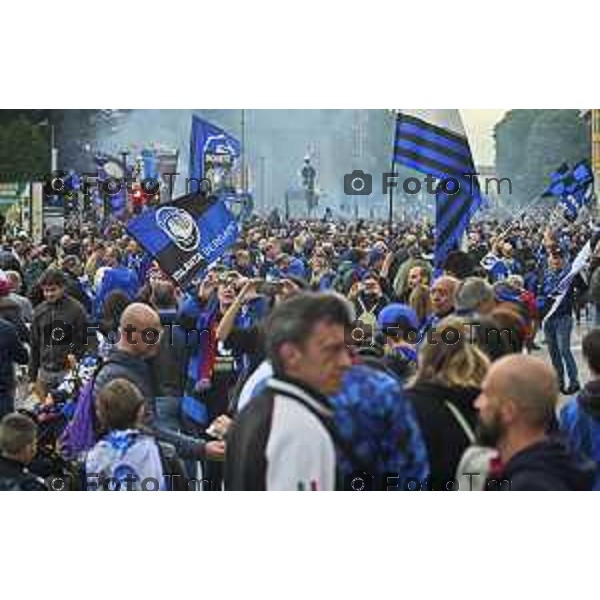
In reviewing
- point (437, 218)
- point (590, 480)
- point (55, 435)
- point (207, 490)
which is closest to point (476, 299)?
point (437, 218)

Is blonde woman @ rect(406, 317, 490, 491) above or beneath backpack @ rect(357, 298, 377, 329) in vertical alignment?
beneath

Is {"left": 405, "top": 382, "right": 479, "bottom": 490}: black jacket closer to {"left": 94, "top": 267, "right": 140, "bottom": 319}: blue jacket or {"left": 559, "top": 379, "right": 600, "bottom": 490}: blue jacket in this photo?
{"left": 559, "top": 379, "right": 600, "bottom": 490}: blue jacket

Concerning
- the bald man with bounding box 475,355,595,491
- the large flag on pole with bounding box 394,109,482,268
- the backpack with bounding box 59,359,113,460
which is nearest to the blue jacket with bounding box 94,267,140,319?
the backpack with bounding box 59,359,113,460

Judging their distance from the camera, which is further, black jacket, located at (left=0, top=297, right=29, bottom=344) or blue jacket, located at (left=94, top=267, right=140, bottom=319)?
black jacket, located at (left=0, top=297, right=29, bottom=344)

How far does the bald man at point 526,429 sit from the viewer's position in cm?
740

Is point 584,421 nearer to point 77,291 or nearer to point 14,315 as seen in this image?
point 77,291

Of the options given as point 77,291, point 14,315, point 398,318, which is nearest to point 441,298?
point 398,318

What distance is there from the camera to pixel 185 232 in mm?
8047

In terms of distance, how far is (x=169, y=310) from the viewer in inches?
317

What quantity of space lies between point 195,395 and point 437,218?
1336 mm

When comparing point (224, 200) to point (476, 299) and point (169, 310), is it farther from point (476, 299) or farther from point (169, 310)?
point (476, 299)

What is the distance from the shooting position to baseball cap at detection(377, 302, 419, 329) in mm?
7887
